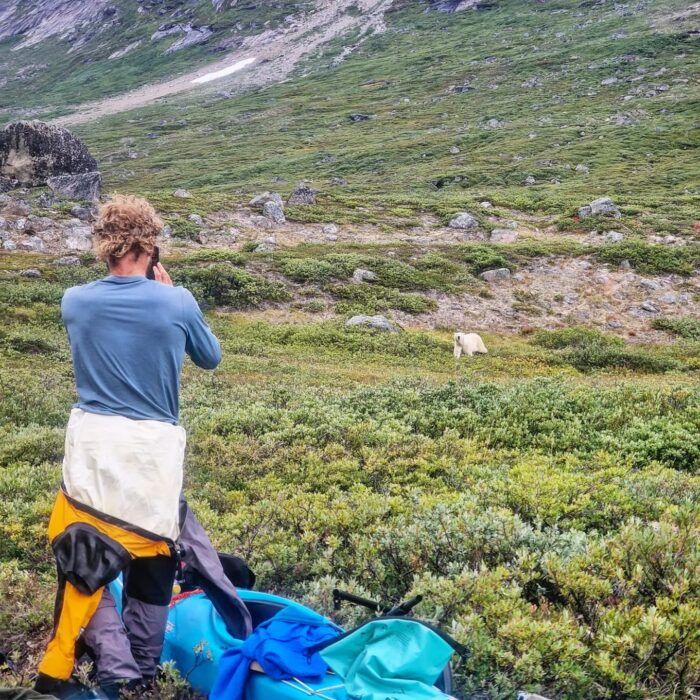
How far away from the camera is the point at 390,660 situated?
3.31 metres

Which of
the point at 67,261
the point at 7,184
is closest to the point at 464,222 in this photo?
the point at 67,261

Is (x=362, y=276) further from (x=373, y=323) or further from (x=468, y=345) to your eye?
(x=468, y=345)

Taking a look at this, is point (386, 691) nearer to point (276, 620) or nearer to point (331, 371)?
point (276, 620)

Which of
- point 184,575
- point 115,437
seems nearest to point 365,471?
point 184,575

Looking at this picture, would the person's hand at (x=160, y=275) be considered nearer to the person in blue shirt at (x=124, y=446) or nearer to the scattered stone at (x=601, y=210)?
the person in blue shirt at (x=124, y=446)

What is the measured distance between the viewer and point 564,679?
3.67 metres

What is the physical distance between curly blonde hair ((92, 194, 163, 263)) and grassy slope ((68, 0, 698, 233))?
36416 millimetres

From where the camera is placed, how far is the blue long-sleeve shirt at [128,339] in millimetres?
3688

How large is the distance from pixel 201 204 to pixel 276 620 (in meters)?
38.6

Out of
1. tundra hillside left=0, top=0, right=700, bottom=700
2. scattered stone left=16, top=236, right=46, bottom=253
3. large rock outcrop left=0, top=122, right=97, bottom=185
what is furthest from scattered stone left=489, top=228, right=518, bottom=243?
large rock outcrop left=0, top=122, right=97, bottom=185

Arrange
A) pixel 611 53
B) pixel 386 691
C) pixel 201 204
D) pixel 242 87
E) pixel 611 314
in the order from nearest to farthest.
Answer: pixel 386 691 < pixel 611 314 < pixel 201 204 < pixel 611 53 < pixel 242 87

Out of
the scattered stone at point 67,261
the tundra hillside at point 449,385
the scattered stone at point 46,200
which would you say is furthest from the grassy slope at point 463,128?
the scattered stone at point 67,261

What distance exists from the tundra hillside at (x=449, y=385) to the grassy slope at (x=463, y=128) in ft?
2.41

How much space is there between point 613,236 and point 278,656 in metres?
36.3
